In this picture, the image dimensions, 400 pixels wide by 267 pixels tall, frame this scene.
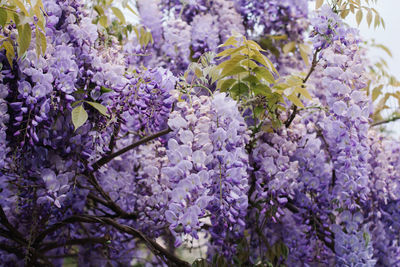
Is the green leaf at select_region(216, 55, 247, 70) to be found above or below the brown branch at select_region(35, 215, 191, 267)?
above

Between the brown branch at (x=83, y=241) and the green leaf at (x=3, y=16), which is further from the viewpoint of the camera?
the brown branch at (x=83, y=241)

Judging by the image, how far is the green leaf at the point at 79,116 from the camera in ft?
4.80

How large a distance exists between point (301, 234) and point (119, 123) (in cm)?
107

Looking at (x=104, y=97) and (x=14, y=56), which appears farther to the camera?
(x=104, y=97)

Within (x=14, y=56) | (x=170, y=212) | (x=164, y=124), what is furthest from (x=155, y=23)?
(x=170, y=212)

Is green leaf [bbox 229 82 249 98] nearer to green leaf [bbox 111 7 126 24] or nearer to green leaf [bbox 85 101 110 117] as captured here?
green leaf [bbox 85 101 110 117]

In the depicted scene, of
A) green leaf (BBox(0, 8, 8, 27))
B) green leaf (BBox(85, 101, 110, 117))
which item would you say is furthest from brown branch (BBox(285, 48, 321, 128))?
green leaf (BBox(0, 8, 8, 27))

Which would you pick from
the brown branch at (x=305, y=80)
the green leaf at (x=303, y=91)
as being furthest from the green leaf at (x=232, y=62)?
the brown branch at (x=305, y=80)

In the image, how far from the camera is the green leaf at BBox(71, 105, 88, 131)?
4.80 ft

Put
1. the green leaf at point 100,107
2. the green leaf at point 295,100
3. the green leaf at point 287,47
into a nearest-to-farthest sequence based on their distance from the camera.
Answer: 1. the green leaf at point 100,107
2. the green leaf at point 295,100
3. the green leaf at point 287,47

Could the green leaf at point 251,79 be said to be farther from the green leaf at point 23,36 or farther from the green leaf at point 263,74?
the green leaf at point 23,36

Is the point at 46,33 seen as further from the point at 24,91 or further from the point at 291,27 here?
the point at 291,27

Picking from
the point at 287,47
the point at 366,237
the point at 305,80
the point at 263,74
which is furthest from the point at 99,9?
the point at 366,237

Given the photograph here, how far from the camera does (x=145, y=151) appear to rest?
2207mm
